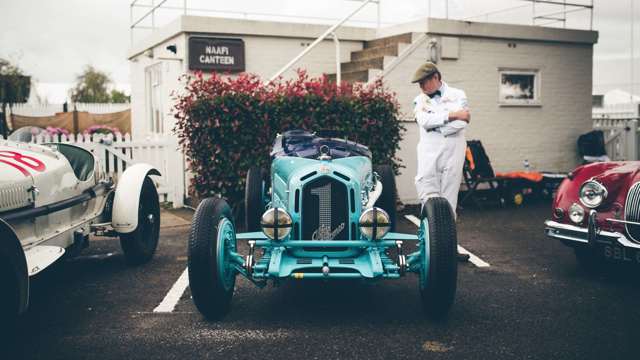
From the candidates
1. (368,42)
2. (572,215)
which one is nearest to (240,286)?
(572,215)

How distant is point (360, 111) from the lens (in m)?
9.52

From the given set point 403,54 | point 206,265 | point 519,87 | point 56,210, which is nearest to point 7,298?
point 206,265

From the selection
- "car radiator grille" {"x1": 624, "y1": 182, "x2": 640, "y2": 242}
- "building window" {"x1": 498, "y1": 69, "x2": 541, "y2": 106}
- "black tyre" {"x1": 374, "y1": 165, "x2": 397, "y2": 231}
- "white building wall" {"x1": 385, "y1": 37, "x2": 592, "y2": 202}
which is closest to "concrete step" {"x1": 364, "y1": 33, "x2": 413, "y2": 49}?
"white building wall" {"x1": 385, "y1": 37, "x2": 592, "y2": 202}

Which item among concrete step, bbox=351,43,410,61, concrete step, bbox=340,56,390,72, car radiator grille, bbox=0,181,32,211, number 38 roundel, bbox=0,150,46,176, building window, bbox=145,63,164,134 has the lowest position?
car radiator grille, bbox=0,181,32,211

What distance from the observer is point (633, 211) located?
18.1 feet

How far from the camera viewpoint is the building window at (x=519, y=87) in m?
12.6

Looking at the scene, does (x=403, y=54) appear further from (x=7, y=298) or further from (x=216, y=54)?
(x=7, y=298)

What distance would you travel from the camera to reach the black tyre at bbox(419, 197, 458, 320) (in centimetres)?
463

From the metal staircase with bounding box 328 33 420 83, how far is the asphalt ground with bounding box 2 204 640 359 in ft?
17.6

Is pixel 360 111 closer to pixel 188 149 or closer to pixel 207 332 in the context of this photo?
pixel 188 149

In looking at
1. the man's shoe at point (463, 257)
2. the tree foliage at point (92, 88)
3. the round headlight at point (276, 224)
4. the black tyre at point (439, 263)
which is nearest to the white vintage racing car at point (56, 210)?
the round headlight at point (276, 224)

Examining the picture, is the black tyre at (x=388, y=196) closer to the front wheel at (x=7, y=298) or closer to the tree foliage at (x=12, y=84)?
the front wheel at (x=7, y=298)

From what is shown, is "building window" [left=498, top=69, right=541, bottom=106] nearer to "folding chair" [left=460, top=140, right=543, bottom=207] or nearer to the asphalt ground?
"folding chair" [left=460, top=140, right=543, bottom=207]

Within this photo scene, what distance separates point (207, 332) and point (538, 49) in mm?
10351
